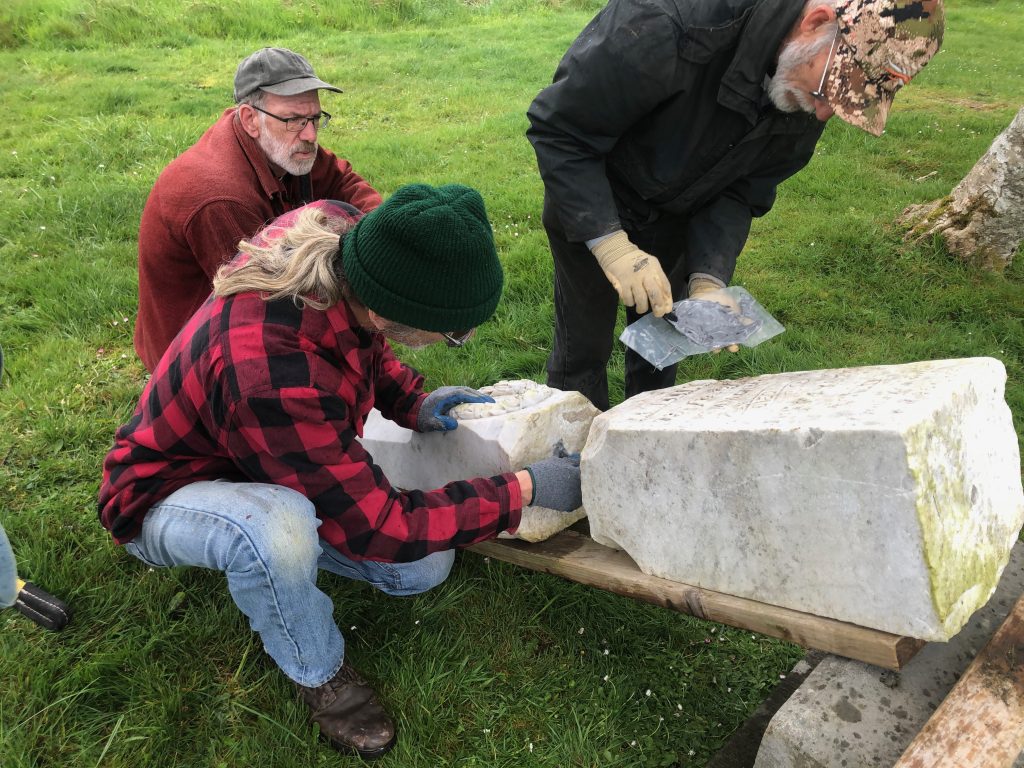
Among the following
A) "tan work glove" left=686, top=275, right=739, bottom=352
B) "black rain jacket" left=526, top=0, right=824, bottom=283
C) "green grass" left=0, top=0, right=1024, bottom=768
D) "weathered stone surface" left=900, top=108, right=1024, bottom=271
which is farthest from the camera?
"weathered stone surface" left=900, top=108, right=1024, bottom=271

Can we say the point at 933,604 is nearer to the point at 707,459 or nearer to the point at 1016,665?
the point at 1016,665

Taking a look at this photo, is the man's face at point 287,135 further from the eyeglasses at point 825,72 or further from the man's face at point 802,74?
the eyeglasses at point 825,72

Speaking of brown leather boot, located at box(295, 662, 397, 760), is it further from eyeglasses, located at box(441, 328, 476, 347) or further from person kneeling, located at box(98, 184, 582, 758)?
eyeglasses, located at box(441, 328, 476, 347)

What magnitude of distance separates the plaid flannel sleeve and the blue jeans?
0.06 meters

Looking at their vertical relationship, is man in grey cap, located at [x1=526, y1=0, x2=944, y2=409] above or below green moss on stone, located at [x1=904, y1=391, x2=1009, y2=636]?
above

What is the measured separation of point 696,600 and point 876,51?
1459 millimetres

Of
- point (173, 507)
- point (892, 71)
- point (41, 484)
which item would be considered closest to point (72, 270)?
point (41, 484)

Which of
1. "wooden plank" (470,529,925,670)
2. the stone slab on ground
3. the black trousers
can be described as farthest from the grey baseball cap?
the stone slab on ground

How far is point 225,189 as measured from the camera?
9.37ft

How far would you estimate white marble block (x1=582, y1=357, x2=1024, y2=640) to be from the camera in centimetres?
156

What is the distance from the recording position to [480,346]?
3.83 metres

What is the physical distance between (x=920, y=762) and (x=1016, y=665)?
0.39 metres

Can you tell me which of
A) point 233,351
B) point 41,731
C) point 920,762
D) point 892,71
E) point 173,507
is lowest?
point 41,731

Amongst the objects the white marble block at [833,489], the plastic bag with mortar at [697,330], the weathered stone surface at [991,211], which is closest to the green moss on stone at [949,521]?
the white marble block at [833,489]
